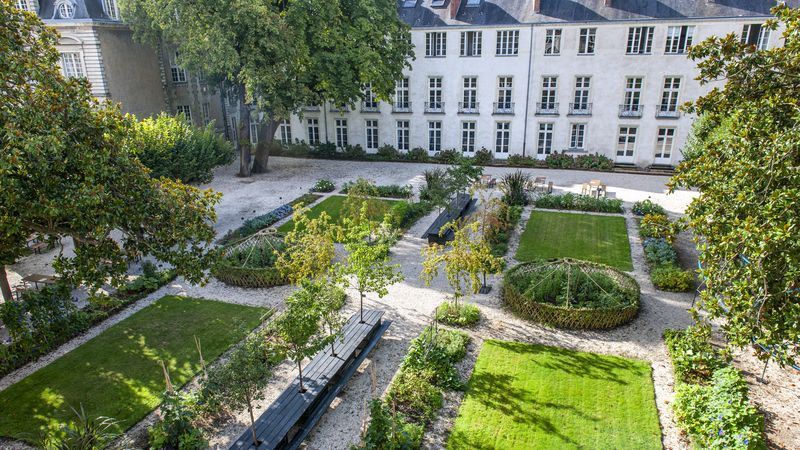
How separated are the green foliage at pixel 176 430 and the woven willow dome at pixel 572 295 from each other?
919 cm

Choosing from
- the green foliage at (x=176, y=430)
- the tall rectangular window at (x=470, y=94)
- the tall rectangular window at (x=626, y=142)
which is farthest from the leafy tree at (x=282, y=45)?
the green foliage at (x=176, y=430)

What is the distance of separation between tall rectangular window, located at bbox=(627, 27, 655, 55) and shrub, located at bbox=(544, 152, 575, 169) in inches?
283

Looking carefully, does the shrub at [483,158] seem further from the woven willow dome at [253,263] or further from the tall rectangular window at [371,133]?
the woven willow dome at [253,263]

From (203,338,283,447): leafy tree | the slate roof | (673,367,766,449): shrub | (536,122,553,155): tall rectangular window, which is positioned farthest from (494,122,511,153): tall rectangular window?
(203,338,283,447): leafy tree

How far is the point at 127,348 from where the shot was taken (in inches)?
A: 559

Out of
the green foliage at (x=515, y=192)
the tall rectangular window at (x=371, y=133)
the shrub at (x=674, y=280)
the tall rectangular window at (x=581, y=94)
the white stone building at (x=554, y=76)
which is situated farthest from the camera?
the tall rectangular window at (x=371, y=133)

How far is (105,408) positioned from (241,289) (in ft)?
20.8

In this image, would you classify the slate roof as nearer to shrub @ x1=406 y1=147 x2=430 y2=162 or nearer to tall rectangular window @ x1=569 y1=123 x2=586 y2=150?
tall rectangular window @ x1=569 y1=123 x2=586 y2=150

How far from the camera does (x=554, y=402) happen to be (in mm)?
11766

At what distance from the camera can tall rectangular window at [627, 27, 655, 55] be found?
31.9 meters

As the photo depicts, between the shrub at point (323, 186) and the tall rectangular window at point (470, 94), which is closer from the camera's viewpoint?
the shrub at point (323, 186)

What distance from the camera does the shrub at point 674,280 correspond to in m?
17.0

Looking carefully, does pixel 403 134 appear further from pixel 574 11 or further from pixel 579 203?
pixel 579 203

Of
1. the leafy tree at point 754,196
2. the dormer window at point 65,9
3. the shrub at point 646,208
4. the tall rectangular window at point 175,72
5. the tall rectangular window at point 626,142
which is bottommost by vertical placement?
the shrub at point 646,208
